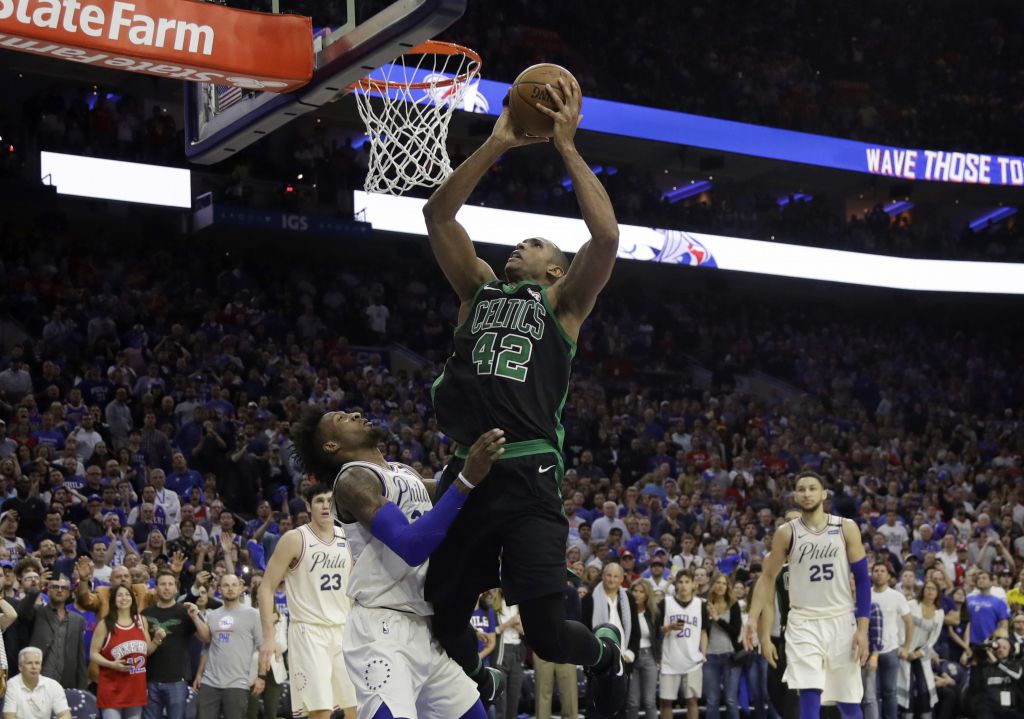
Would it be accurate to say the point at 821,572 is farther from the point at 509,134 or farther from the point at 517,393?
the point at 509,134

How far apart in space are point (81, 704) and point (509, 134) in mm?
7162

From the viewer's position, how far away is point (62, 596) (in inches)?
407

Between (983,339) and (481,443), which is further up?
(983,339)

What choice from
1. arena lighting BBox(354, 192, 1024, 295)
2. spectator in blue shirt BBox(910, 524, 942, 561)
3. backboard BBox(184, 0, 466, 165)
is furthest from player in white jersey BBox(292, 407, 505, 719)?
arena lighting BBox(354, 192, 1024, 295)

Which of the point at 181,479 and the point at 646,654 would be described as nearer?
the point at 646,654

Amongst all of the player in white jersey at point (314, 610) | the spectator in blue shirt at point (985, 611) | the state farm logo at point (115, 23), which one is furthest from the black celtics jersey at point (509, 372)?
the spectator in blue shirt at point (985, 611)

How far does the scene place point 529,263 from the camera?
5203 millimetres

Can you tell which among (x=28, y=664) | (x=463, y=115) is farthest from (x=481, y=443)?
(x=463, y=115)

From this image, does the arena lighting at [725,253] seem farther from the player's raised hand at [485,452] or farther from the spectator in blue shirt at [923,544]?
the player's raised hand at [485,452]

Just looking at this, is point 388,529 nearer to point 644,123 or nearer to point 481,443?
point 481,443

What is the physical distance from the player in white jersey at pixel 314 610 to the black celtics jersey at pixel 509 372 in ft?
11.4

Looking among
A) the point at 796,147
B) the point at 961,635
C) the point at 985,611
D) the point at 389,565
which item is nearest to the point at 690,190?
the point at 796,147

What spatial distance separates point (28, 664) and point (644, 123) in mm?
17055

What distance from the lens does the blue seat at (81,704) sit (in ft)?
33.3
